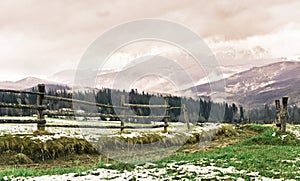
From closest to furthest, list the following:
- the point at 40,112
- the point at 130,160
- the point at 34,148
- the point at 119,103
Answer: the point at 34,148 < the point at 130,160 < the point at 40,112 < the point at 119,103

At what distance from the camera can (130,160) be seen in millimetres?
21594

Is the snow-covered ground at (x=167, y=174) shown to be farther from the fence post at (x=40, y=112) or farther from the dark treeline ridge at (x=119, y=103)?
the dark treeline ridge at (x=119, y=103)

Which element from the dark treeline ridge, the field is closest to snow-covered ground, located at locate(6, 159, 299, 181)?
the field

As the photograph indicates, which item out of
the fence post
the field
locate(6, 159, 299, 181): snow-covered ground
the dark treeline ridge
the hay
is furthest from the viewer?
the dark treeline ridge

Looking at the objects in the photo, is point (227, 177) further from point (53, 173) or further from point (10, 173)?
point (10, 173)

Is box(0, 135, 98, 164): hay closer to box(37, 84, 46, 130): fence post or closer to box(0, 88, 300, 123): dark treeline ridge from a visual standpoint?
box(37, 84, 46, 130): fence post

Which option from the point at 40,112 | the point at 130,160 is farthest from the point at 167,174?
the point at 40,112

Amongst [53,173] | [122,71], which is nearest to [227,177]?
[53,173]

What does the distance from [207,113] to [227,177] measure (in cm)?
9339

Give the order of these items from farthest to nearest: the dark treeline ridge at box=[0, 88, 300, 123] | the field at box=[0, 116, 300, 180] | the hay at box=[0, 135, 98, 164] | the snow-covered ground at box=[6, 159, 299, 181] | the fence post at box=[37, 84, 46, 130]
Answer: the dark treeline ridge at box=[0, 88, 300, 123] < the fence post at box=[37, 84, 46, 130] < the hay at box=[0, 135, 98, 164] < the field at box=[0, 116, 300, 180] < the snow-covered ground at box=[6, 159, 299, 181]

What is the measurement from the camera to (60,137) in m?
21.8

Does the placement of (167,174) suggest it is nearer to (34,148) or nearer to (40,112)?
(34,148)

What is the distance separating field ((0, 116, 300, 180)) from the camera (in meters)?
15.0

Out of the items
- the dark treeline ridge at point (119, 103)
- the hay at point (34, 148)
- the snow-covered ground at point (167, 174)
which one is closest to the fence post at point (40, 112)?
the hay at point (34, 148)
